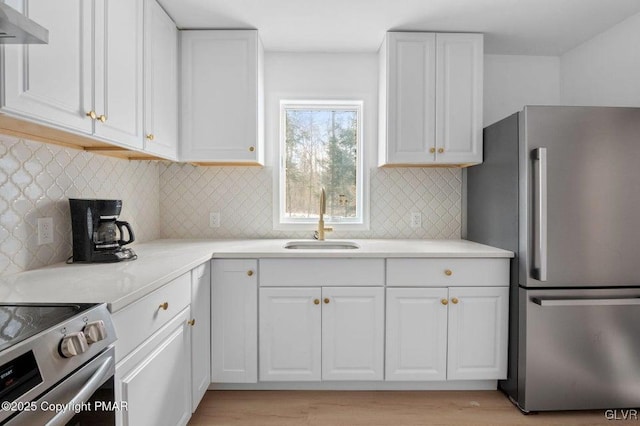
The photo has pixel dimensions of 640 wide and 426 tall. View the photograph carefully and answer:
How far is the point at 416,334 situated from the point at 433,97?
5.00 ft

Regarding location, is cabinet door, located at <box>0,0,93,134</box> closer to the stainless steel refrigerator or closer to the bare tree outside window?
the bare tree outside window

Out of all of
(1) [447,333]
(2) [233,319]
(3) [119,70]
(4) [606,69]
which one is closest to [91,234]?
(3) [119,70]

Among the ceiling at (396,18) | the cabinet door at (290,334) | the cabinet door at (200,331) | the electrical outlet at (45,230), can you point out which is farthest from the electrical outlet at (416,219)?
the electrical outlet at (45,230)

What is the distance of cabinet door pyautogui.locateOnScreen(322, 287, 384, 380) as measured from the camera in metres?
2.06

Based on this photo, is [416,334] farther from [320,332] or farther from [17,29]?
[17,29]

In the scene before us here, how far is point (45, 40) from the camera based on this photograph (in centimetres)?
99

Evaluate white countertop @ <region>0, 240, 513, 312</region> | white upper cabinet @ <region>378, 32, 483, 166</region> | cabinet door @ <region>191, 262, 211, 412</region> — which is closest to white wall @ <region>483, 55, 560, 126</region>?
white upper cabinet @ <region>378, 32, 483, 166</region>

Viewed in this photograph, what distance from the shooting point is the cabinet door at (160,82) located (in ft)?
6.07

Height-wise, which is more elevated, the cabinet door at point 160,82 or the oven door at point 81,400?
the cabinet door at point 160,82

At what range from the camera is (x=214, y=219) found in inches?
104

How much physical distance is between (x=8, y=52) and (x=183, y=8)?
1.29 meters

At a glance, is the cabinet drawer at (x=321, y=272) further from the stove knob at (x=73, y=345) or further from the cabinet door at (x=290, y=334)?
the stove knob at (x=73, y=345)

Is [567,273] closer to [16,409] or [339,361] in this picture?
[339,361]

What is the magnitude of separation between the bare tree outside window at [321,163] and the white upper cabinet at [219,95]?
499mm
